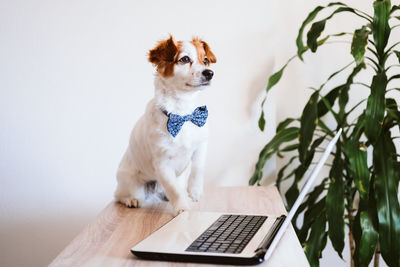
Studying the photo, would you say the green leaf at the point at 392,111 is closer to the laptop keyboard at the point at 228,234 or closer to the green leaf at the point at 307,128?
the green leaf at the point at 307,128

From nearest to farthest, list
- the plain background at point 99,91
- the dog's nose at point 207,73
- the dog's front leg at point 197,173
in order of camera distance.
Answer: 1. the dog's nose at point 207,73
2. the dog's front leg at point 197,173
3. the plain background at point 99,91

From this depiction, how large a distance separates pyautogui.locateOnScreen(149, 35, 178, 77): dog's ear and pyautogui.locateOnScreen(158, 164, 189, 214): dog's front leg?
11.5 inches

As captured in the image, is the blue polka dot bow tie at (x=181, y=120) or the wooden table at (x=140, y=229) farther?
the blue polka dot bow tie at (x=181, y=120)

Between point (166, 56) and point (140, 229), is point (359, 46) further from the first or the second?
point (140, 229)

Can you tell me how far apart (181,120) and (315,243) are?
79 cm

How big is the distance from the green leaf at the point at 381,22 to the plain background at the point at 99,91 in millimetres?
480

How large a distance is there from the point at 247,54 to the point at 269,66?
0.12 m

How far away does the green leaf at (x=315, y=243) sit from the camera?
1.58 metres

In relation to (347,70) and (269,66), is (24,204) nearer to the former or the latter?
(269,66)

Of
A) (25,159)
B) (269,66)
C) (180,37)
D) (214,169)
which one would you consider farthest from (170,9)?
(25,159)

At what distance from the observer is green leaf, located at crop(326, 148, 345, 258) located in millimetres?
1455

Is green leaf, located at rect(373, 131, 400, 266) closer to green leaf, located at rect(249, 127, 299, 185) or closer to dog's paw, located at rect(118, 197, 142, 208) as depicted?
green leaf, located at rect(249, 127, 299, 185)

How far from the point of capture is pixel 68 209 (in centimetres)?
195

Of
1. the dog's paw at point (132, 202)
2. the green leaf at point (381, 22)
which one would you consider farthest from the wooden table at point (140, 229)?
the green leaf at point (381, 22)
